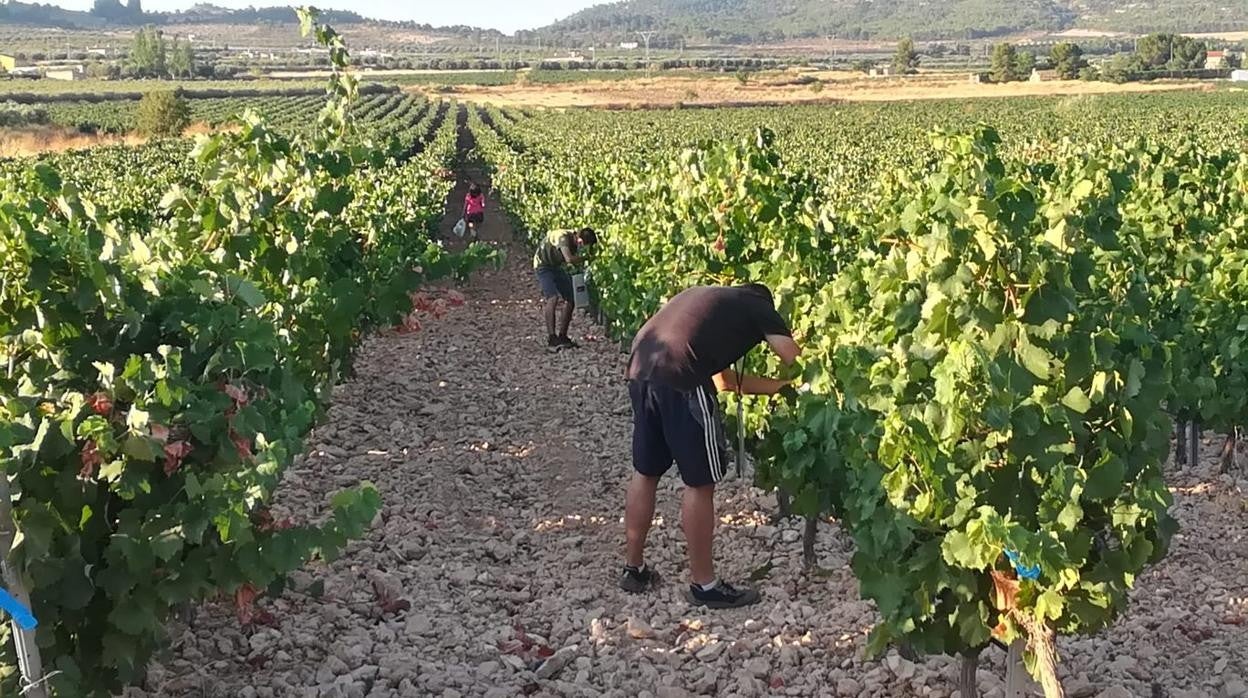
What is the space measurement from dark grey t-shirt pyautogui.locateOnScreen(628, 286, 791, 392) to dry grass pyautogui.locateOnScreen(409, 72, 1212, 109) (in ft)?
224

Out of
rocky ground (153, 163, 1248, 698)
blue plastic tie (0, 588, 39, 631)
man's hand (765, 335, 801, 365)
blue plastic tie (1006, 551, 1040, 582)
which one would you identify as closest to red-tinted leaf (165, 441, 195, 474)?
blue plastic tie (0, 588, 39, 631)

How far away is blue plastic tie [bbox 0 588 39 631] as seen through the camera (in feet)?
9.61

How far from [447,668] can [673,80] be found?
4161 inches

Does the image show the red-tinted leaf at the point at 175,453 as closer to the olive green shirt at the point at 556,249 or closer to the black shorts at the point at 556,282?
the olive green shirt at the point at 556,249

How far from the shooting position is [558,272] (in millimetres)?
11492

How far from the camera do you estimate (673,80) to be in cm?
10731

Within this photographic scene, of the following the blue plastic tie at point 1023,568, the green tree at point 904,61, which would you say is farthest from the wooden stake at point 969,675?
the green tree at point 904,61

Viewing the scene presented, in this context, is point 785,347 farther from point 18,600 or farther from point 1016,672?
point 18,600

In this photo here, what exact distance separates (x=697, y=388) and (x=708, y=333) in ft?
0.85

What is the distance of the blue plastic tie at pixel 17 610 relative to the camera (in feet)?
9.61

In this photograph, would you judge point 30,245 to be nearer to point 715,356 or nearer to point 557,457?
point 715,356

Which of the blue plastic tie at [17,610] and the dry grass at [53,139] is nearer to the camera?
the blue plastic tie at [17,610]

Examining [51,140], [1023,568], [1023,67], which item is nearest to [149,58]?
[51,140]

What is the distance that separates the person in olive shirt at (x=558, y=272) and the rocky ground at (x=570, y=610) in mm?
3320
